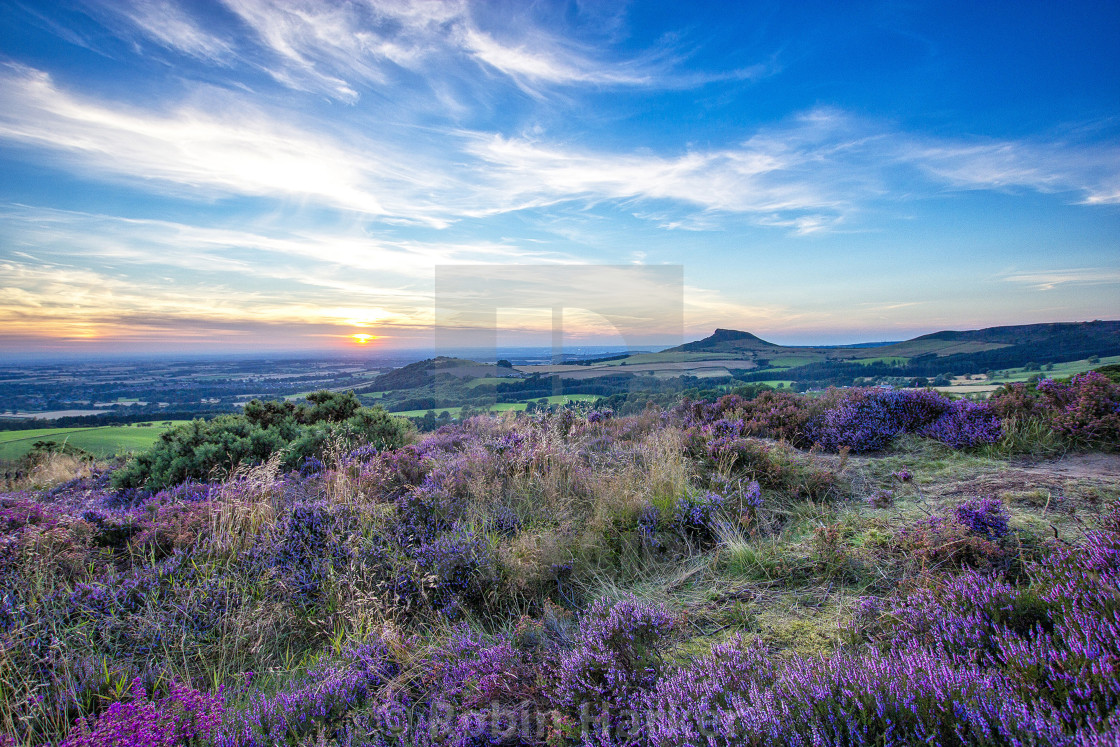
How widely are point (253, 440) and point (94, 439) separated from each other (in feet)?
36.8

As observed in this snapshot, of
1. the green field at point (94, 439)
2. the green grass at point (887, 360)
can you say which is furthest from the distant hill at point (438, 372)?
the green grass at point (887, 360)

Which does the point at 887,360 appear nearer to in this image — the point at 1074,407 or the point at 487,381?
the point at 1074,407

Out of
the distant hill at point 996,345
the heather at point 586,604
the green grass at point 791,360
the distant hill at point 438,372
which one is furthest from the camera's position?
the distant hill at point 438,372

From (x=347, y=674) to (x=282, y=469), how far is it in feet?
21.2

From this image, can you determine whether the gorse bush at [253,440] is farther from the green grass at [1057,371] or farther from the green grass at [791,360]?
the green grass at [791,360]

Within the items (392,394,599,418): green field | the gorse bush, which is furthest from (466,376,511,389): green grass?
the gorse bush

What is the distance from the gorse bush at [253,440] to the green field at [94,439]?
15.0ft

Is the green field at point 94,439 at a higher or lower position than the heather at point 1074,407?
lower

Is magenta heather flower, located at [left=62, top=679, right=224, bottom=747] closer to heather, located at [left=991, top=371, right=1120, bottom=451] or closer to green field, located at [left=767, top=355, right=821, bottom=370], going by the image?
heather, located at [left=991, top=371, right=1120, bottom=451]

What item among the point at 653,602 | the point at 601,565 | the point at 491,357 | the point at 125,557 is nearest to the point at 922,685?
the point at 653,602

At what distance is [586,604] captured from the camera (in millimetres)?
3756

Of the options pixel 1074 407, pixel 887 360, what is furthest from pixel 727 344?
pixel 1074 407

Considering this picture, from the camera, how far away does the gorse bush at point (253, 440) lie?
7.70 metres

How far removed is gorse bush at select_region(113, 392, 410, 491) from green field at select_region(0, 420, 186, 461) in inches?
180
